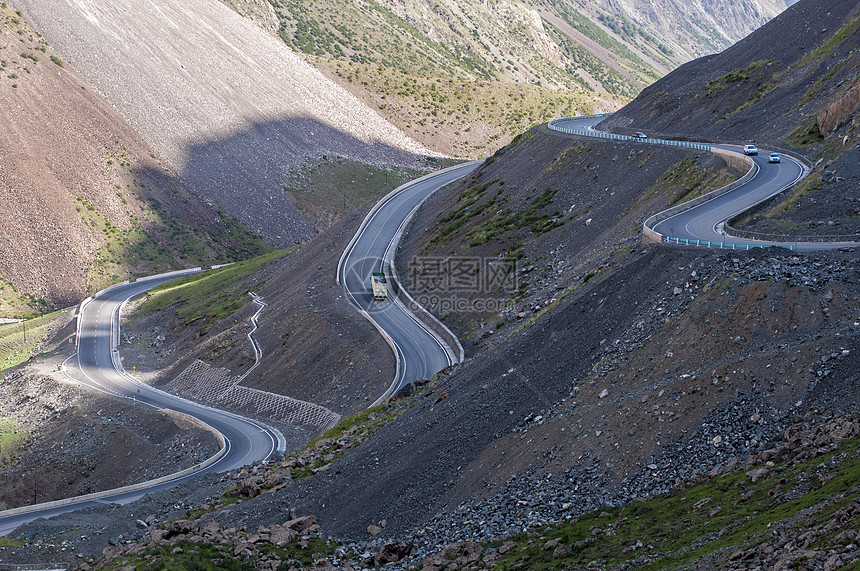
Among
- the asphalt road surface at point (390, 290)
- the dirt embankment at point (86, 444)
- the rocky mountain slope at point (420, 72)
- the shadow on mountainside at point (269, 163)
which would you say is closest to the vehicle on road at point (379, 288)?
the asphalt road surface at point (390, 290)

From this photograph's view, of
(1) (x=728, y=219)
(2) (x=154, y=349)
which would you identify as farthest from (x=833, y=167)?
(2) (x=154, y=349)

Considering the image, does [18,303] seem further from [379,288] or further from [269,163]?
[379,288]

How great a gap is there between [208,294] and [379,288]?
81.4ft

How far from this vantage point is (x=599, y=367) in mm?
29891

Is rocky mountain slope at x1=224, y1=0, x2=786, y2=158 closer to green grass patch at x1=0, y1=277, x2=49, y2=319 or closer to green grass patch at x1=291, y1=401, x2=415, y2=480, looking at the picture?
green grass patch at x1=0, y1=277, x2=49, y2=319

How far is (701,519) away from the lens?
774 inches

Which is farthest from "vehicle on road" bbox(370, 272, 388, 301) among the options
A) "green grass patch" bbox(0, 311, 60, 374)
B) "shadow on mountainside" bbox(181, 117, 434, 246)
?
"shadow on mountainside" bbox(181, 117, 434, 246)

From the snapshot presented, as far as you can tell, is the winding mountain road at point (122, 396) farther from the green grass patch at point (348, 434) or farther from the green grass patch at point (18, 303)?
the green grass patch at point (348, 434)

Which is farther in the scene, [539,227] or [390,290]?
[390,290]

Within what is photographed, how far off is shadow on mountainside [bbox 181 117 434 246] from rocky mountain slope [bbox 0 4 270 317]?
9.70 feet

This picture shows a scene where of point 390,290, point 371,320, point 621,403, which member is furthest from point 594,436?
point 390,290

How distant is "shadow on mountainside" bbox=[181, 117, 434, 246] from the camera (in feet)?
332

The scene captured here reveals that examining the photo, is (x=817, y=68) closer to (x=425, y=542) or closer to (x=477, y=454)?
(x=477, y=454)

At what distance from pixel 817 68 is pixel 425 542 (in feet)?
165
